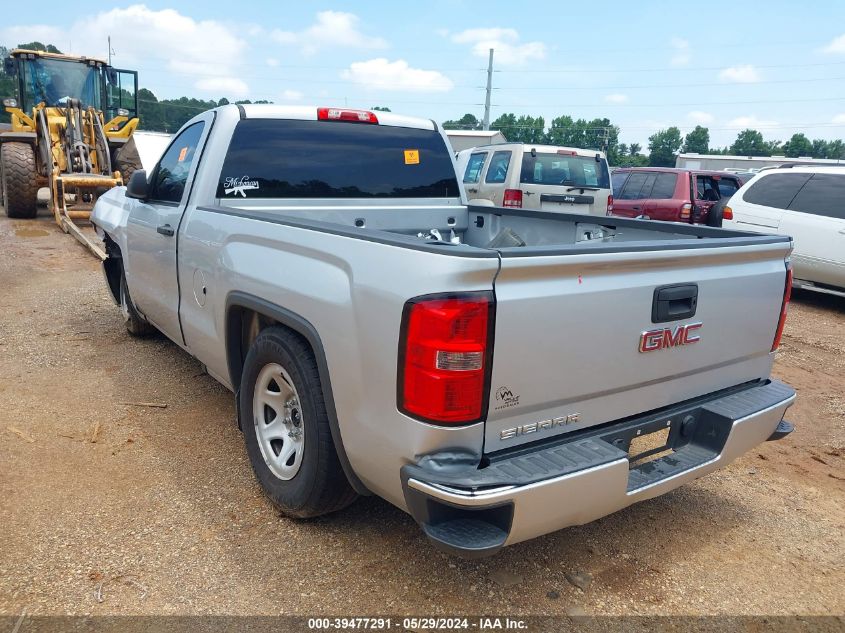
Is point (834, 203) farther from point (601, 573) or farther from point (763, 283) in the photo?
point (601, 573)

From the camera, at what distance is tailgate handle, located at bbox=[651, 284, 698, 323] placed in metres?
2.53

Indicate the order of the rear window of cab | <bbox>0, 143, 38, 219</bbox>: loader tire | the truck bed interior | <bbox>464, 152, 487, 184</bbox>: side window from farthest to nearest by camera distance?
<bbox>0, 143, 38, 219</bbox>: loader tire, <bbox>464, 152, 487, 184</bbox>: side window, the rear window of cab, the truck bed interior

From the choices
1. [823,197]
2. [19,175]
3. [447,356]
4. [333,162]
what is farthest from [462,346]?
[19,175]

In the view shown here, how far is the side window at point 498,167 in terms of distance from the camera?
35.6 ft

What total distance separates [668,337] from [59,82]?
15.7 meters

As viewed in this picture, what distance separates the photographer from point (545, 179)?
1073 centimetres

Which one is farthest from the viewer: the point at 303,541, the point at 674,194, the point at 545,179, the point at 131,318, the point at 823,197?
the point at 674,194

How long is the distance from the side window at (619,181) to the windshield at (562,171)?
178 cm

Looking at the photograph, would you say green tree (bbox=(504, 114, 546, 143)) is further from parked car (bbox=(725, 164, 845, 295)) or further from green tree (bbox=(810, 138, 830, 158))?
parked car (bbox=(725, 164, 845, 295))

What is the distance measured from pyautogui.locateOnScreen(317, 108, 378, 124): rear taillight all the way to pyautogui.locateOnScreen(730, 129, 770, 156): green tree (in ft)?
364

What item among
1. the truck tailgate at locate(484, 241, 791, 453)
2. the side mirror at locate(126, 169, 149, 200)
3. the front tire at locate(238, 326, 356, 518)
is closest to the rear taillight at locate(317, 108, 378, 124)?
the side mirror at locate(126, 169, 149, 200)

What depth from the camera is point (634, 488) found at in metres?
2.48

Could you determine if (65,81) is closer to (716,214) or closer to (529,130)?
(716,214)

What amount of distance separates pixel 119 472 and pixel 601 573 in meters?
2.52
